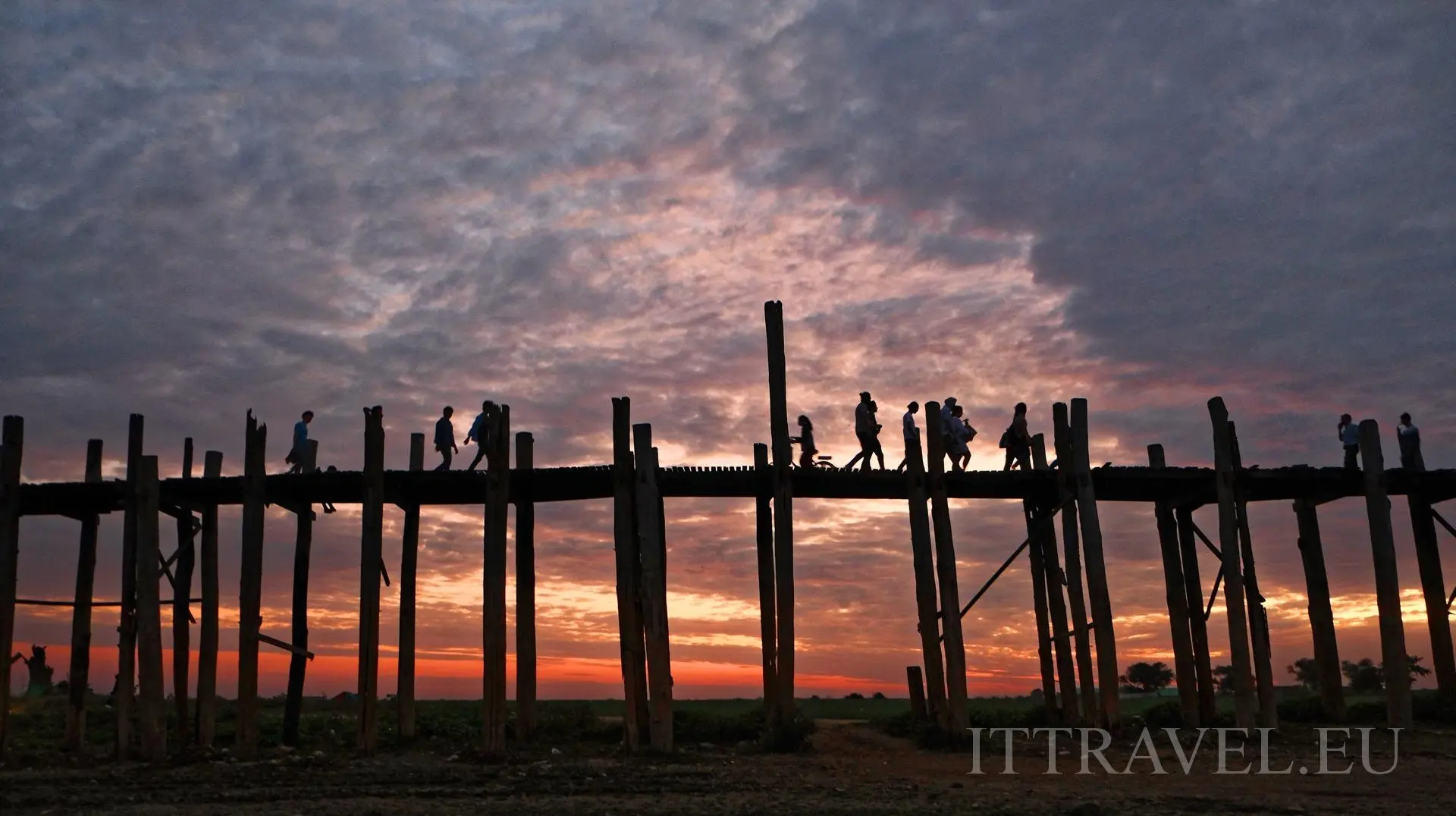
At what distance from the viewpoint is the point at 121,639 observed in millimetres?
18781

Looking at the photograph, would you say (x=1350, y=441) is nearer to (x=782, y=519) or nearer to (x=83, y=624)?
(x=782, y=519)

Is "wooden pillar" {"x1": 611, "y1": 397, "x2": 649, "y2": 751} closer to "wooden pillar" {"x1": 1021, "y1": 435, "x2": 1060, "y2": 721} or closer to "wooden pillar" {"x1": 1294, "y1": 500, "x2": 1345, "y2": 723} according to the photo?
"wooden pillar" {"x1": 1021, "y1": 435, "x2": 1060, "y2": 721}

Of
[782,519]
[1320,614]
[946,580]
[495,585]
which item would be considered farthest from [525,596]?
[1320,614]

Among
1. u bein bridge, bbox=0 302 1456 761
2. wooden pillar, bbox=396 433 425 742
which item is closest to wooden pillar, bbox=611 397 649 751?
u bein bridge, bbox=0 302 1456 761

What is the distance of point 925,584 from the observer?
18.3m

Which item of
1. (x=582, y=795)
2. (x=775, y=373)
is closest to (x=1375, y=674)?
(x=775, y=373)

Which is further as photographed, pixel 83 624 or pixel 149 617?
pixel 83 624

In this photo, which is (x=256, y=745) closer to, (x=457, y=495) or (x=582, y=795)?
(x=457, y=495)

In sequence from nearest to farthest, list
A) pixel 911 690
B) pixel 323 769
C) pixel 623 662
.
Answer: pixel 323 769 → pixel 623 662 → pixel 911 690

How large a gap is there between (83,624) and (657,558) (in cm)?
963

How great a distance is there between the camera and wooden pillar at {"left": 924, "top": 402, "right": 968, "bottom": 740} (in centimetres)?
1791

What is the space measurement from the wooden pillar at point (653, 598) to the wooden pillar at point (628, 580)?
17 centimetres

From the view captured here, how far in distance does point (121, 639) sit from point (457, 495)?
538cm

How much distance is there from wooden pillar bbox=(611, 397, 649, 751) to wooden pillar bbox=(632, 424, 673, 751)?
17 centimetres
